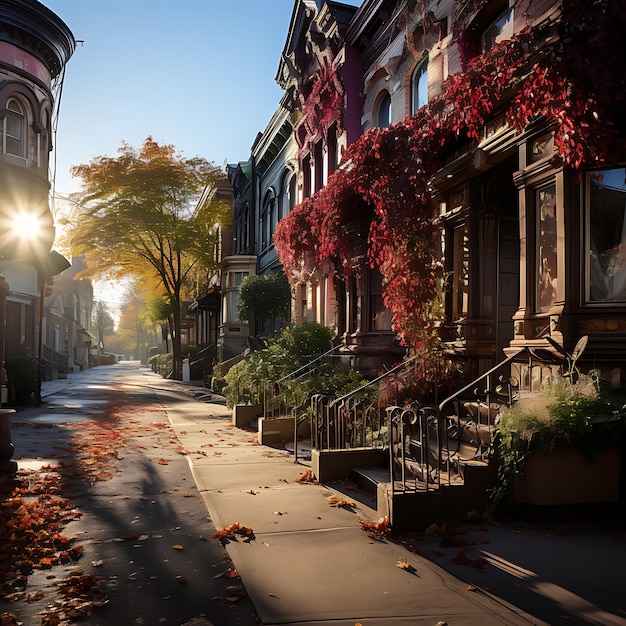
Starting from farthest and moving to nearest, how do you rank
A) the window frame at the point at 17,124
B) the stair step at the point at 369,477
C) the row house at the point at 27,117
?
the window frame at the point at 17,124 → the row house at the point at 27,117 → the stair step at the point at 369,477

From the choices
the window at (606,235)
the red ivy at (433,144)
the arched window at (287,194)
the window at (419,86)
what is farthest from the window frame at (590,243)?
the arched window at (287,194)

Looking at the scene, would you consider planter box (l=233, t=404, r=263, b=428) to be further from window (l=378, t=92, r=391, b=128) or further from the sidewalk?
window (l=378, t=92, r=391, b=128)

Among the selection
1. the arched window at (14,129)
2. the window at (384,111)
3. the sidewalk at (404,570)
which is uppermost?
the arched window at (14,129)

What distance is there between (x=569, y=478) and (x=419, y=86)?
31.3ft

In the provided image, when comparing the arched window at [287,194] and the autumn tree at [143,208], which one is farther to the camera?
the autumn tree at [143,208]

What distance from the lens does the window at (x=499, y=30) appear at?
9.89 meters

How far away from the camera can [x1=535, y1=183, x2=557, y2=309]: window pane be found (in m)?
8.16

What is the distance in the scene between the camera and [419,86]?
13.3 metres

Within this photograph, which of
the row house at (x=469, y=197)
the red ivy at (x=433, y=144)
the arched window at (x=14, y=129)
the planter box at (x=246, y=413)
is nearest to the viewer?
the red ivy at (x=433, y=144)

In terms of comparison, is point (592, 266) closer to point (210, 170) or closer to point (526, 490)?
point (526, 490)

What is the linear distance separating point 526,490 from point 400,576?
6.83ft

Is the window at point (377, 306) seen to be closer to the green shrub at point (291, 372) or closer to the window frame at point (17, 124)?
the green shrub at point (291, 372)

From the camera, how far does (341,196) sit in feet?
42.0

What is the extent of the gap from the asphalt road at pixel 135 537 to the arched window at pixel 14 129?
17.4 meters
